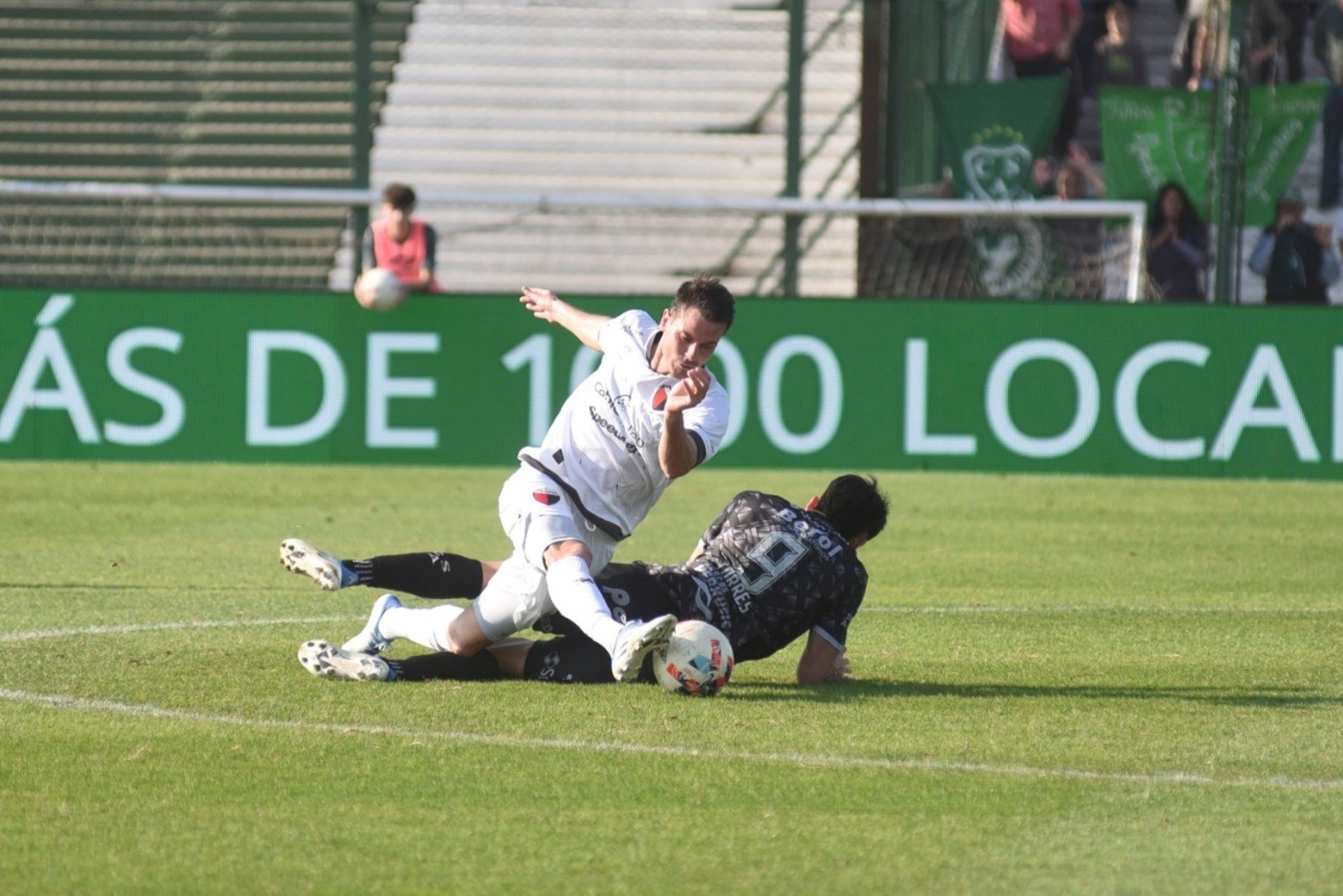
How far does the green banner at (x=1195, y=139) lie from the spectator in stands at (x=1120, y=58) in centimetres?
221

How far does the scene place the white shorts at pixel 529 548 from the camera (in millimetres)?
7301

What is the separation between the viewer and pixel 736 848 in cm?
511

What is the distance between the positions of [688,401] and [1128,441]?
399 inches

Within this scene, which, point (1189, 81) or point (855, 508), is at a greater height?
point (1189, 81)

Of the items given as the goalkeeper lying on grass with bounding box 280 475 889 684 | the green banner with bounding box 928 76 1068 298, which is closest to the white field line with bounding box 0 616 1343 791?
the goalkeeper lying on grass with bounding box 280 475 889 684

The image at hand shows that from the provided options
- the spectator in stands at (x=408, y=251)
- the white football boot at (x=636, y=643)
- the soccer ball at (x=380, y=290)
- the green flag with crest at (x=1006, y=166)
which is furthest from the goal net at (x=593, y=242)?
the white football boot at (x=636, y=643)

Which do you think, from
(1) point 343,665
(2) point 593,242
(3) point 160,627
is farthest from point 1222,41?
(1) point 343,665

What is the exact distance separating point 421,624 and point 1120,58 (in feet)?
46.4

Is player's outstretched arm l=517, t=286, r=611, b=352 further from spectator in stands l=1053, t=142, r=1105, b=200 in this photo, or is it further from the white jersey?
spectator in stands l=1053, t=142, r=1105, b=200

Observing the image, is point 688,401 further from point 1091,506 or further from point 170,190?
point 170,190

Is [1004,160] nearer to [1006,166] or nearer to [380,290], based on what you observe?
[1006,166]

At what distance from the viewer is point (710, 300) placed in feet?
23.1

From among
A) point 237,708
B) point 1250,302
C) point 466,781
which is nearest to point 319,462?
point 1250,302

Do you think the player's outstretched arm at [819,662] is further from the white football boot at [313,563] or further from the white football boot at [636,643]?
the white football boot at [313,563]
